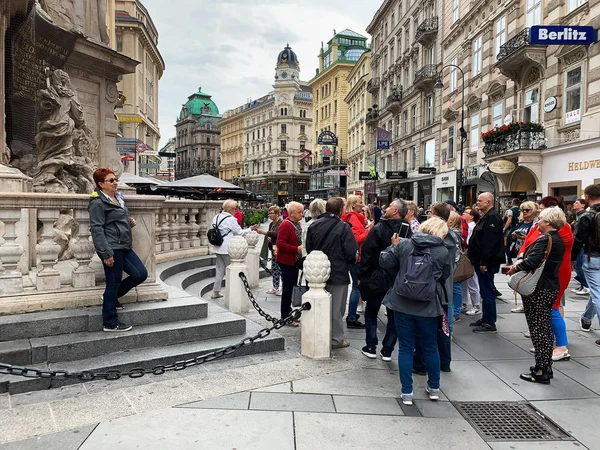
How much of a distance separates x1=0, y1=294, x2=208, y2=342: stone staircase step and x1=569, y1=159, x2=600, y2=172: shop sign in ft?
55.2

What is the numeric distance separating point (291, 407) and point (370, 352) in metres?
A: 1.83

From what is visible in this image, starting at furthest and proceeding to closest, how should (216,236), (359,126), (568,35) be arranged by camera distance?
1. (359,126)
2. (568,35)
3. (216,236)

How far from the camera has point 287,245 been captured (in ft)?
22.2

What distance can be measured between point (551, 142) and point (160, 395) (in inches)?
802

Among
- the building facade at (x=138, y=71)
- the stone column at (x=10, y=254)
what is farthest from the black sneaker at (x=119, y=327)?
the building facade at (x=138, y=71)

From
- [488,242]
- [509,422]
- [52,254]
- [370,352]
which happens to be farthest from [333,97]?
[509,422]

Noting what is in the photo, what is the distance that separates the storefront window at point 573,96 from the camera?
60.0ft

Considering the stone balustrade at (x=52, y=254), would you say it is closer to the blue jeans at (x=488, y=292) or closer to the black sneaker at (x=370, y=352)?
the black sneaker at (x=370, y=352)

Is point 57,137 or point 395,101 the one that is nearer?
point 57,137

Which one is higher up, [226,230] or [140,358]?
[226,230]

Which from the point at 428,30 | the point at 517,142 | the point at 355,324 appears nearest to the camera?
the point at 355,324

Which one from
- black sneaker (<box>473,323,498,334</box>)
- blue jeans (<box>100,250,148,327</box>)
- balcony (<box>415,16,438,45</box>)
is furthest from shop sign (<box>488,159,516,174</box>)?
blue jeans (<box>100,250,148,327</box>)

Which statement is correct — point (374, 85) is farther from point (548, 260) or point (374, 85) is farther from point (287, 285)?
point (548, 260)

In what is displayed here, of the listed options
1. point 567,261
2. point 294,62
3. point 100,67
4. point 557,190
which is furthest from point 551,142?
point 294,62
